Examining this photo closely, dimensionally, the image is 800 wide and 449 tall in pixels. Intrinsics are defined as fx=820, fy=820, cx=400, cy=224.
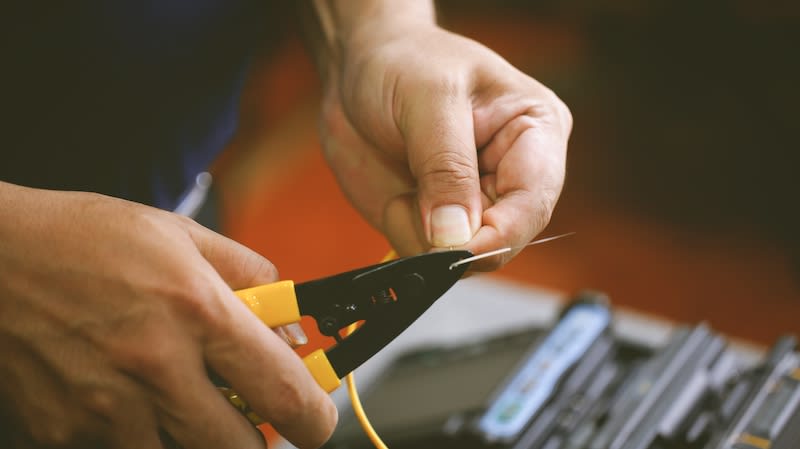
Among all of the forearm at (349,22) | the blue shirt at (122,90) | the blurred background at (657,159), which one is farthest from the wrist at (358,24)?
the blurred background at (657,159)

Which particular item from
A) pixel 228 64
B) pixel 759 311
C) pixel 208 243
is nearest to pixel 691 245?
pixel 759 311

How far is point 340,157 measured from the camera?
758 millimetres

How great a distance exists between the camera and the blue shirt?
66cm

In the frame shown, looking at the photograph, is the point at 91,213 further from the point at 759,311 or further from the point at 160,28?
the point at 759,311

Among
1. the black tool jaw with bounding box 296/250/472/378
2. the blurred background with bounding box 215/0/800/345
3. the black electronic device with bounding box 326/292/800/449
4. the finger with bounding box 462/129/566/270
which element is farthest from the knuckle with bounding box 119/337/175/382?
the blurred background with bounding box 215/0/800/345

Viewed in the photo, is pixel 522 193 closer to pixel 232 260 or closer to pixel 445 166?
pixel 445 166

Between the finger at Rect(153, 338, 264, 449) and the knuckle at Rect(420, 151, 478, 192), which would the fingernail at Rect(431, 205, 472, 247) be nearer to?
the knuckle at Rect(420, 151, 478, 192)

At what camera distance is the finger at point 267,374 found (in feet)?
1.47

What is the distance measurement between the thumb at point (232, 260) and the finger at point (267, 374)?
0.05m

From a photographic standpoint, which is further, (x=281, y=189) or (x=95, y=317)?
(x=281, y=189)

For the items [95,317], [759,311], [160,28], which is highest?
[160,28]

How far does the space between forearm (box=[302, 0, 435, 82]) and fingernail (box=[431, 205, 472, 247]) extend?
0.21 meters

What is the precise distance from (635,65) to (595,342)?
62.8 inches

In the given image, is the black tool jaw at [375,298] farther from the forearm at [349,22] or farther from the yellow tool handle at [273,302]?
the forearm at [349,22]
